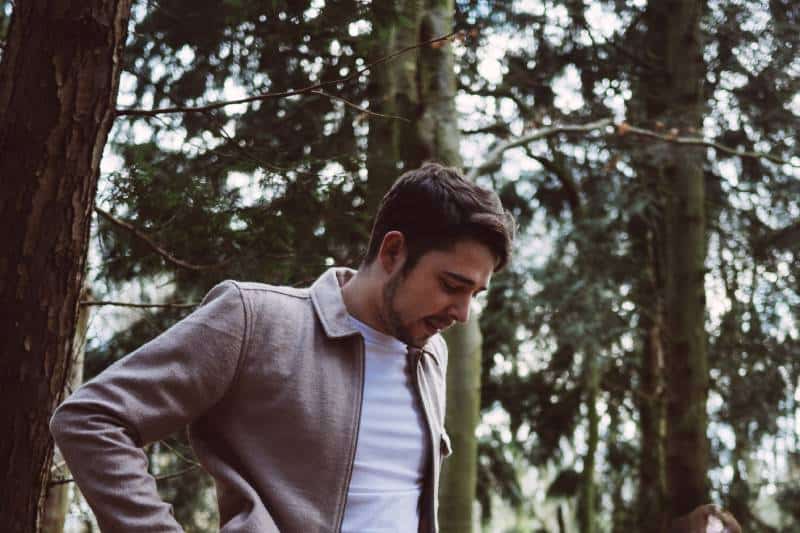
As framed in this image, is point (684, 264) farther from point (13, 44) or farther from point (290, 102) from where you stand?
point (13, 44)

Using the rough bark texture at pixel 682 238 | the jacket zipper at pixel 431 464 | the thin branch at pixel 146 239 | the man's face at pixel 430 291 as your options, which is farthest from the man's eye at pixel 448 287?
the rough bark texture at pixel 682 238

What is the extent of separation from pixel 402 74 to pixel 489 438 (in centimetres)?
566

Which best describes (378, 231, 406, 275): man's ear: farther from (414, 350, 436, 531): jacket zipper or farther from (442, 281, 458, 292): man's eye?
(414, 350, 436, 531): jacket zipper

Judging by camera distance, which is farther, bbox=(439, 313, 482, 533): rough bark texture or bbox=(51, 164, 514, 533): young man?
bbox=(439, 313, 482, 533): rough bark texture

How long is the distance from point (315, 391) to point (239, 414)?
18cm

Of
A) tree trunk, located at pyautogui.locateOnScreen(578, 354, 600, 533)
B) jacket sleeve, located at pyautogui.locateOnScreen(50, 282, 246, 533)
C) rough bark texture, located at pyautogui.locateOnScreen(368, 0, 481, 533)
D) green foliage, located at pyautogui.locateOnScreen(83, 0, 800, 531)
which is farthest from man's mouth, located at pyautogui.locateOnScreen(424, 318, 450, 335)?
tree trunk, located at pyautogui.locateOnScreen(578, 354, 600, 533)

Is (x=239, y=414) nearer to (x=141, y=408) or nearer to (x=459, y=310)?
(x=141, y=408)

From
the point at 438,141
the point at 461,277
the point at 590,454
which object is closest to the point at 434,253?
the point at 461,277

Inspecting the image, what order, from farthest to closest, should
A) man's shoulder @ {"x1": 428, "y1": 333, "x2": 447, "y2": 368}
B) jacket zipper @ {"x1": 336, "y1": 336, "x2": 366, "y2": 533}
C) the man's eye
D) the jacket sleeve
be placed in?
man's shoulder @ {"x1": 428, "y1": 333, "x2": 447, "y2": 368}
the man's eye
jacket zipper @ {"x1": 336, "y1": 336, "x2": 366, "y2": 533}
the jacket sleeve

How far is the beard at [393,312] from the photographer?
7.55ft

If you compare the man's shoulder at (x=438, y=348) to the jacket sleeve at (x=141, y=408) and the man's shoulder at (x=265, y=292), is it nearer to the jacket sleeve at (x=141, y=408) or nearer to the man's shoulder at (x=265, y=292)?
the man's shoulder at (x=265, y=292)

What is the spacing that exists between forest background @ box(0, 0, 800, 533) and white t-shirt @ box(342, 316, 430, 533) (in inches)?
35.1

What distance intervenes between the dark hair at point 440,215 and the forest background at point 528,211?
539 mm

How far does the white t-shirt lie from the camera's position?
82.7 inches
